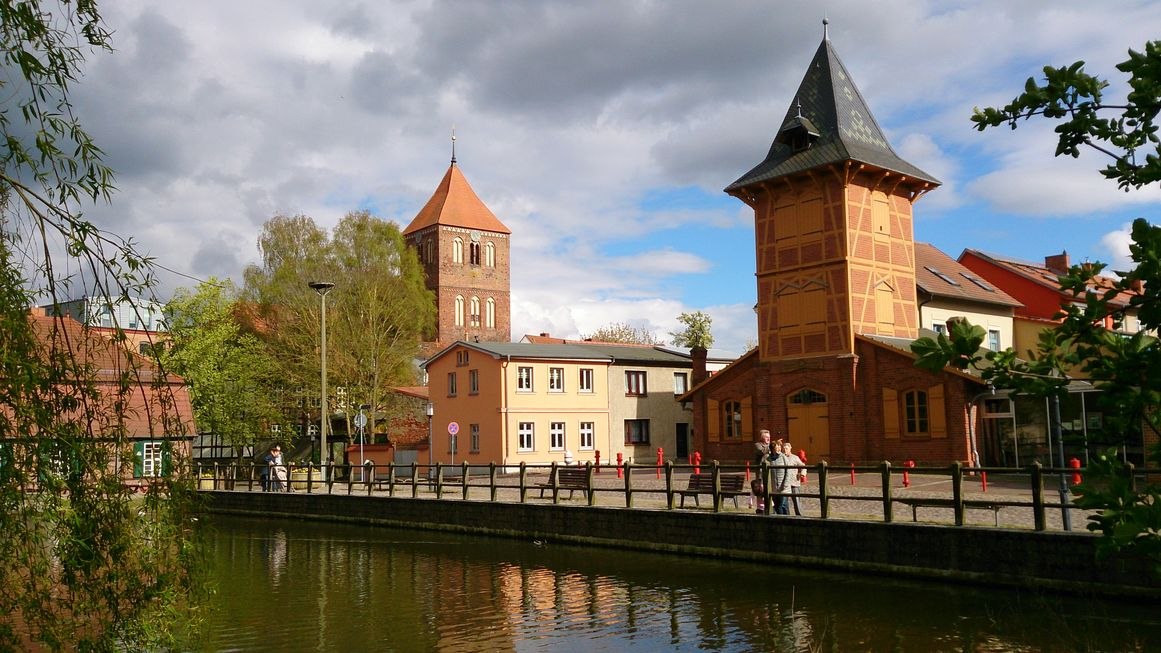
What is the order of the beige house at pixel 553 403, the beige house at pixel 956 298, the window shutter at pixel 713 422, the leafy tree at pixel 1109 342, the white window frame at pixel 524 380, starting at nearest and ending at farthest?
the leafy tree at pixel 1109 342, the window shutter at pixel 713 422, the beige house at pixel 956 298, the beige house at pixel 553 403, the white window frame at pixel 524 380

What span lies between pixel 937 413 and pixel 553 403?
20.0 metres

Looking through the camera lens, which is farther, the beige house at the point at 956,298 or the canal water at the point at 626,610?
the beige house at the point at 956,298

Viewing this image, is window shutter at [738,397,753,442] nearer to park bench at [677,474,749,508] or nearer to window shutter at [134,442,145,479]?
park bench at [677,474,749,508]

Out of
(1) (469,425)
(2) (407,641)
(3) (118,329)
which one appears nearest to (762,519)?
(2) (407,641)

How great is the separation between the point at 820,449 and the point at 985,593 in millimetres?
21001

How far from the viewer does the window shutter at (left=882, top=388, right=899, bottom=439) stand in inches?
1314

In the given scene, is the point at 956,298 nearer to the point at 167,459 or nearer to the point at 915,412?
the point at 915,412

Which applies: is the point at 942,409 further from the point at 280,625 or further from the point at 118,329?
the point at 118,329

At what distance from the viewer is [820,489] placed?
55.1 ft

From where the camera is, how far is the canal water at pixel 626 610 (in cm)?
1164

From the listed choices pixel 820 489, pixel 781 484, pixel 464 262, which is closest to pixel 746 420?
pixel 781 484

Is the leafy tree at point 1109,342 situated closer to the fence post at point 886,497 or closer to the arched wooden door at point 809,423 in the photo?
the fence post at point 886,497

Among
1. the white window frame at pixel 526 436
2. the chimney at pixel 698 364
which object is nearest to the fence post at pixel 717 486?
the chimney at pixel 698 364

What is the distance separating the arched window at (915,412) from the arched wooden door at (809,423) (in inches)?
110
